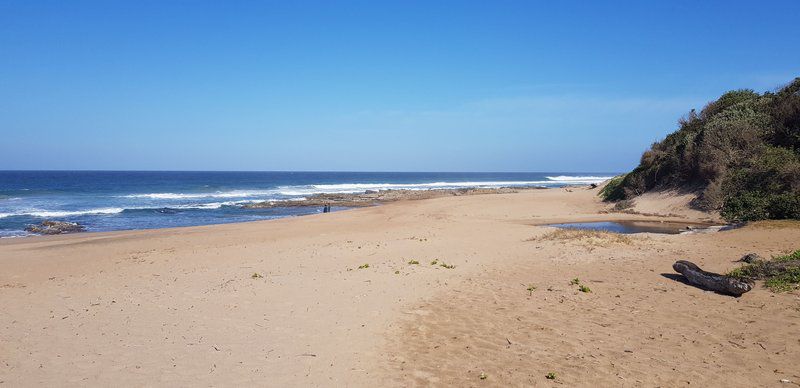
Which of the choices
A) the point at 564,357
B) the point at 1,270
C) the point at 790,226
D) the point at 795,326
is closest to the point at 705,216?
the point at 790,226

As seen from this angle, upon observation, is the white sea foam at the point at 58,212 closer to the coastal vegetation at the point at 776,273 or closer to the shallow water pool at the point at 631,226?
the shallow water pool at the point at 631,226

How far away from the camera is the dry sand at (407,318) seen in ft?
17.9

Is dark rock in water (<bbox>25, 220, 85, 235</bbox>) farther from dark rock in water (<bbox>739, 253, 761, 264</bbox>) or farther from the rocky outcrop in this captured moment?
dark rock in water (<bbox>739, 253, 761, 264</bbox>)

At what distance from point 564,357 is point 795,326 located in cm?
314

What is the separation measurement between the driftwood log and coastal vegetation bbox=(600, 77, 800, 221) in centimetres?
803

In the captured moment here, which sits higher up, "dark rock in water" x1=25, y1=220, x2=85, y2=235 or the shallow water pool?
the shallow water pool

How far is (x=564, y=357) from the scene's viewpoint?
572 cm

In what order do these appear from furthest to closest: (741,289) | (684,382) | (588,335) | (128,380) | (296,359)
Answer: (741,289)
(588,335)
(296,359)
(128,380)
(684,382)

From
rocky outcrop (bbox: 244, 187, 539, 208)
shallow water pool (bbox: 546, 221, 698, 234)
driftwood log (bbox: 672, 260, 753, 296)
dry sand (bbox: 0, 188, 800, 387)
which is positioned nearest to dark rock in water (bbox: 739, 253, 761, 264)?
dry sand (bbox: 0, 188, 800, 387)

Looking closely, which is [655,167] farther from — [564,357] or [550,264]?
[564,357]

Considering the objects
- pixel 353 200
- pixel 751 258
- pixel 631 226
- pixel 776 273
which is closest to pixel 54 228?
pixel 353 200

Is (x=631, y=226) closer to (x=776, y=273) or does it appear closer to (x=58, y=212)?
(x=776, y=273)

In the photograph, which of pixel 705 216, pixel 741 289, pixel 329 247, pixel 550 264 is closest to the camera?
pixel 741 289

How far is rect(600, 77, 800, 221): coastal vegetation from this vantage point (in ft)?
53.7
